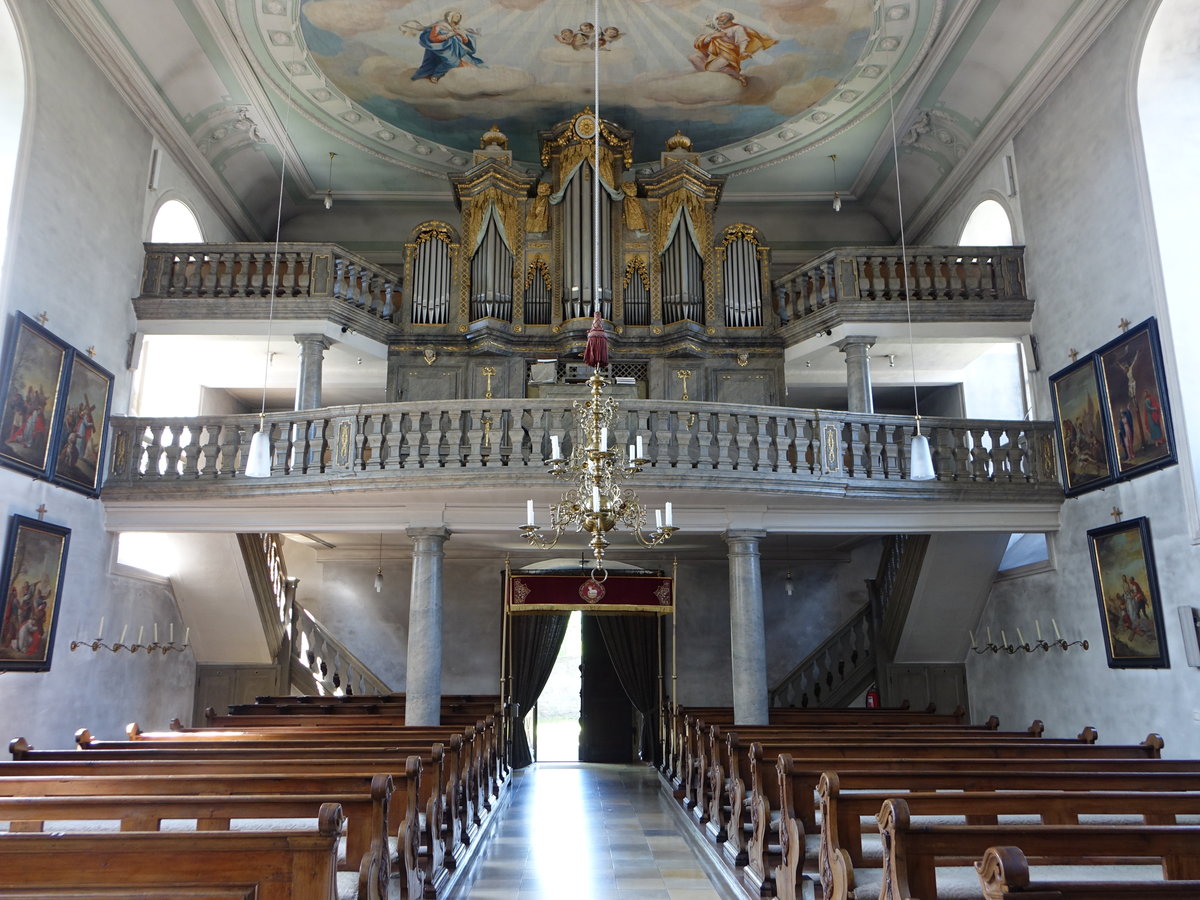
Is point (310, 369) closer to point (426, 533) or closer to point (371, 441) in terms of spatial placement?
point (371, 441)

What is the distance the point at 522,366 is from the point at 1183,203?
8.42 m

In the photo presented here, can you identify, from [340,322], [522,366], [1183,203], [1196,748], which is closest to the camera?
[1196,748]

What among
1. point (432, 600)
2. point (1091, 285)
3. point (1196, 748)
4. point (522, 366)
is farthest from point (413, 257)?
point (1196, 748)

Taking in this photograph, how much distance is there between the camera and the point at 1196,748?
870cm

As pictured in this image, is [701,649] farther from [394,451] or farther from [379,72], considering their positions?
[379,72]

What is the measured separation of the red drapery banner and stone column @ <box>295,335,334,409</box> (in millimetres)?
3546

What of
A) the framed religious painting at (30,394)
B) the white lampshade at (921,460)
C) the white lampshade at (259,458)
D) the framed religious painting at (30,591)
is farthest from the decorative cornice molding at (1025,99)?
the framed religious painting at (30,591)

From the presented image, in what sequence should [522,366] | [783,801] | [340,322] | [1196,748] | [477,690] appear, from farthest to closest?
[477,690]
[522,366]
[340,322]
[1196,748]
[783,801]

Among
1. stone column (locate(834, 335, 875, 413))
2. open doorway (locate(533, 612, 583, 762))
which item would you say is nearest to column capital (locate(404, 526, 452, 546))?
stone column (locate(834, 335, 875, 413))

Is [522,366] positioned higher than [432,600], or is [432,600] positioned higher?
[522,366]

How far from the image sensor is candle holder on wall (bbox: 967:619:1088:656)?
11.0 metres

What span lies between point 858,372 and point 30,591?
10.3 metres

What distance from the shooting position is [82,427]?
1066 cm

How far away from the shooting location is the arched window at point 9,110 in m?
9.56
